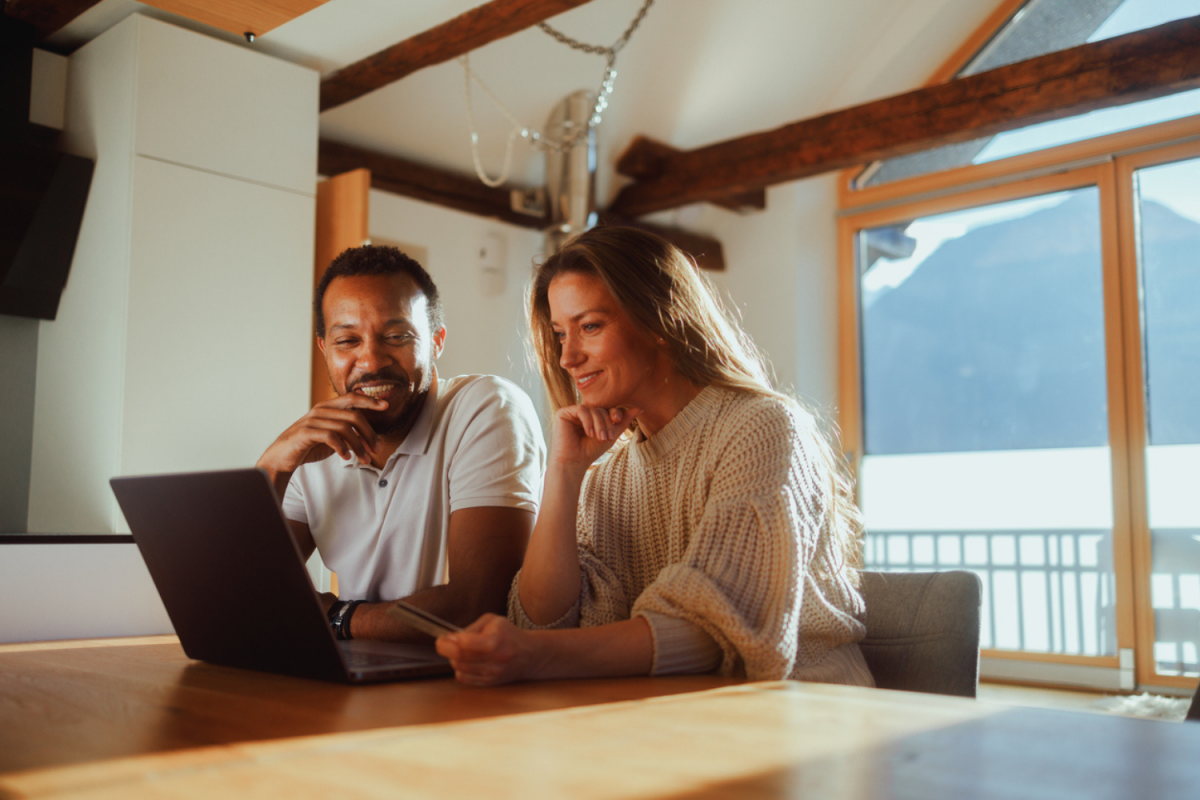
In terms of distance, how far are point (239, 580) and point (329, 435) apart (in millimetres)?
590

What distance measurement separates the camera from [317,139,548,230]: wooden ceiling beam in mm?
3973

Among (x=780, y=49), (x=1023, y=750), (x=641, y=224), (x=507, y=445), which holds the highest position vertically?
(x=780, y=49)

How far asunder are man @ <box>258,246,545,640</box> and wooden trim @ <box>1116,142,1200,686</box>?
3.56m

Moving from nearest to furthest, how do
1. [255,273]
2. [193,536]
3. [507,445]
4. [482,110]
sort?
[193,536] → [507,445] → [255,273] → [482,110]

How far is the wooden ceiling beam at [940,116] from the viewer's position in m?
3.49

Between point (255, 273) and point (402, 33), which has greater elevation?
point (402, 33)

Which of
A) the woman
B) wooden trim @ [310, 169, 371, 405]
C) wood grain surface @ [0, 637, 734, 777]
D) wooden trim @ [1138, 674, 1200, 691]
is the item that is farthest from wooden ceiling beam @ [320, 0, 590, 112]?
wooden trim @ [1138, 674, 1200, 691]

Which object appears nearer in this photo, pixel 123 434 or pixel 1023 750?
pixel 1023 750

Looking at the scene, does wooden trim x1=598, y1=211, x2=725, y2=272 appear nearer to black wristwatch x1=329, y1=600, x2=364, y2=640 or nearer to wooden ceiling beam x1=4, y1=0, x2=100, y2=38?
wooden ceiling beam x1=4, y1=0, x2=100, y2=38

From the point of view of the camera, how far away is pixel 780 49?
474 centimetres

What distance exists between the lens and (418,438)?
1711mm

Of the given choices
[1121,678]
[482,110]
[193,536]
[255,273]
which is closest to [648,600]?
[193,536]

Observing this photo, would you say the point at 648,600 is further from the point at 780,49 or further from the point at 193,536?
the point at 780,49

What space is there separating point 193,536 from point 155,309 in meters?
1.99
